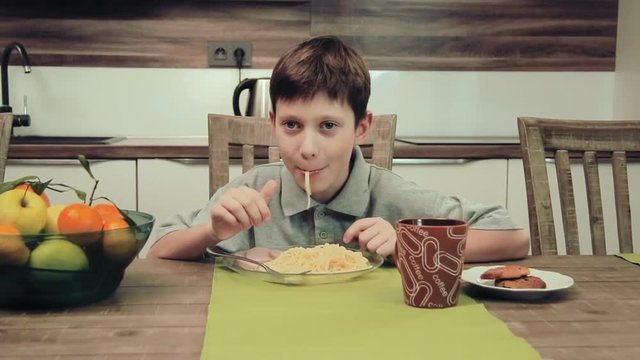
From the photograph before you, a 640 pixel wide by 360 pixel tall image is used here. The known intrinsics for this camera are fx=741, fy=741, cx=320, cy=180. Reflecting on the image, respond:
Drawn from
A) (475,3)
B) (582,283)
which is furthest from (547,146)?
(475,3)

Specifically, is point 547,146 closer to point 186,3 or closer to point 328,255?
point 328,255

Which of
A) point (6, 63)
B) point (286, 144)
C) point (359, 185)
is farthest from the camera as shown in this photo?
point (6, 63)

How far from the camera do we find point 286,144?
1.19m

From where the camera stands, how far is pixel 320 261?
3.28 feet

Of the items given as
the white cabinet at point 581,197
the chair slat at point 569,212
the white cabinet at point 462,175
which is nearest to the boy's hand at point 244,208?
the chair slat at point 569,212

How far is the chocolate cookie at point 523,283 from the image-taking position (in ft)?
2.98

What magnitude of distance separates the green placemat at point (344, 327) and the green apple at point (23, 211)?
0.22 metres

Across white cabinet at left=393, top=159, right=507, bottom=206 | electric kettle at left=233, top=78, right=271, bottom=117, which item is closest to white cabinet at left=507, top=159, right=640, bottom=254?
white cabinet at left=393, top=159, right=507, bottom=206

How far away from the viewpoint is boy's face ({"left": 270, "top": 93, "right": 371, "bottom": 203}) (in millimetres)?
1187

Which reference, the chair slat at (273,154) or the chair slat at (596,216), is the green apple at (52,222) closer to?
the chair slat at (273,154)

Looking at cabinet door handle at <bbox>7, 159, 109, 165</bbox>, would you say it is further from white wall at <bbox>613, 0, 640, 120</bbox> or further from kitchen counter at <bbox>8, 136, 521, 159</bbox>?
white wall at <bbox>613, 0, 640, 120</bbox>

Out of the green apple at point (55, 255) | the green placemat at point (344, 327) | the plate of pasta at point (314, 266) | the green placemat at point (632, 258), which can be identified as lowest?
the green placemat at point (344, 327)

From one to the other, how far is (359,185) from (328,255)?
1.08 ft

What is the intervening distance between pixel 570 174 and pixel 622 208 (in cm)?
12
